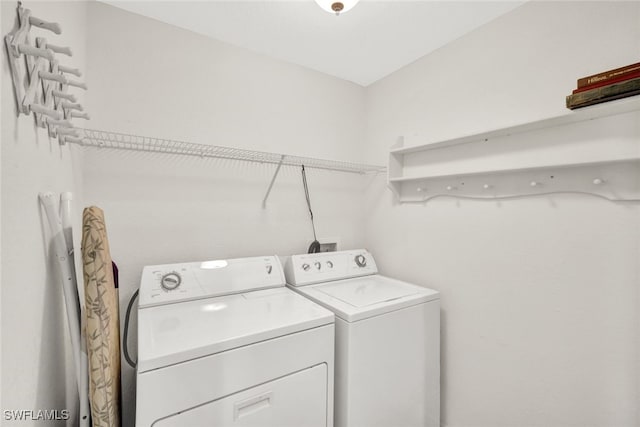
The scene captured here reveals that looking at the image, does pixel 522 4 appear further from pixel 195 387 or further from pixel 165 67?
pixel 195 387

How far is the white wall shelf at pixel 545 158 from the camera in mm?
1117

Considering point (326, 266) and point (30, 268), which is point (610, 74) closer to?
point (326, 266)

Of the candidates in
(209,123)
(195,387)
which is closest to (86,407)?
(195,387)

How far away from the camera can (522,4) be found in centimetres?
143

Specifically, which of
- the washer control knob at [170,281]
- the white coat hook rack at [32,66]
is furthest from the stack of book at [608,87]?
the washer control knob at [170,281]

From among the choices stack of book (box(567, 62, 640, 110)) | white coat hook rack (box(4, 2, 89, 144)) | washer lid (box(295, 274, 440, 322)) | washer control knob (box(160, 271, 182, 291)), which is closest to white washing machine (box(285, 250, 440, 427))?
washer lid (box(295, 274, 440, 322))

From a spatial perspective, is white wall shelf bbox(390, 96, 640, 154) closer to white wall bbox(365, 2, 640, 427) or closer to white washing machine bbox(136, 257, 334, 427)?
white wall bbox(365, 2, 640, 427)

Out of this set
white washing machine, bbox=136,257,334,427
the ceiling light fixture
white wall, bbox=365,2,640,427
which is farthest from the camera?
the ceiling light fixture

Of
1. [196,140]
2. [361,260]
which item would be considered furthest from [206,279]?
[361,260]

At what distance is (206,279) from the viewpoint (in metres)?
1.53

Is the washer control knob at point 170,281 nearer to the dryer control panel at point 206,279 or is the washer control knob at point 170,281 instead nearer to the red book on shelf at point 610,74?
the dryer control panel at point 206,279

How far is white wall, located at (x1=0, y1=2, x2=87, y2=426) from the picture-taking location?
0.56 metres

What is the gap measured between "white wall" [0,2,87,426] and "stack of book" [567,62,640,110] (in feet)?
5.79

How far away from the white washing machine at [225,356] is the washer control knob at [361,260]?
71 centimetres
